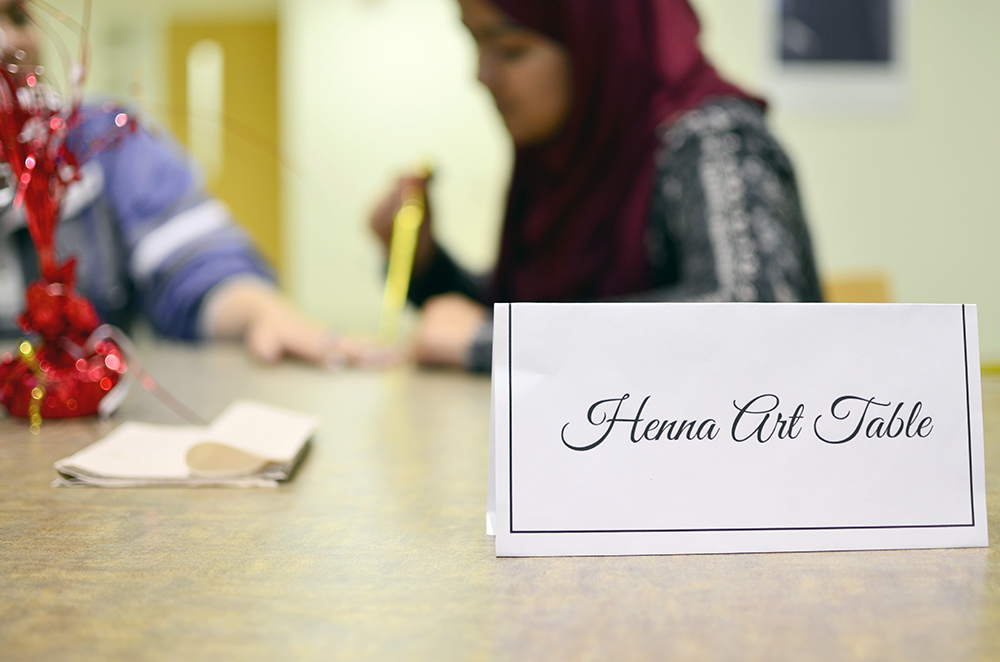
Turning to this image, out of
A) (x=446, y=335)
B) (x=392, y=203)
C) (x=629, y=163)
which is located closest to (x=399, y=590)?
(x=446, y=335)

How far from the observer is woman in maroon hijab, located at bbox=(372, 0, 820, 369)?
0.91 meters

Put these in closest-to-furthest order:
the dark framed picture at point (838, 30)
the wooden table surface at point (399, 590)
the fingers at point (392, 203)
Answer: the wooden table surface at point (399, 590), the fingers at point (392, 203), the dark framed picture at point (838, 30)

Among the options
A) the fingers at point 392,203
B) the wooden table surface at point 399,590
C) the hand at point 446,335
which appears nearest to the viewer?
the wooden table surface at point 399,590

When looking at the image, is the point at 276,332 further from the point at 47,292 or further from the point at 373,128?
the point at 373,128

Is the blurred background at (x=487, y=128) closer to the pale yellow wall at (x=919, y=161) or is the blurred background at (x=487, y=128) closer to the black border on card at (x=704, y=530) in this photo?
the pale yellow wall at (x=919, y=161)

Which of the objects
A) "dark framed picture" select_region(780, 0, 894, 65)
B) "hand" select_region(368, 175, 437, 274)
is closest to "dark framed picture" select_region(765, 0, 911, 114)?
"dark framed picture" select_region(780, 0, 894, 65)

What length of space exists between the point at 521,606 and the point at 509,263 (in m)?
1.08

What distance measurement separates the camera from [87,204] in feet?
4.76

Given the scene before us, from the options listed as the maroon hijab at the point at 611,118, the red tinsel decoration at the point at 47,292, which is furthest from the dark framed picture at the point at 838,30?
the red tinsel decoration at the point at 47,292

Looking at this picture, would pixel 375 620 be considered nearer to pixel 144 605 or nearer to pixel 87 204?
pixel 144 605

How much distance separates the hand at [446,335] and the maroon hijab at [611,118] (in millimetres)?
172

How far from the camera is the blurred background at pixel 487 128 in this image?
7.86 ft

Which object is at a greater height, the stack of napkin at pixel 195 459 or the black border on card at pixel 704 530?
the black border on card at pixel 704 530

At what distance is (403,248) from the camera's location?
144cm
